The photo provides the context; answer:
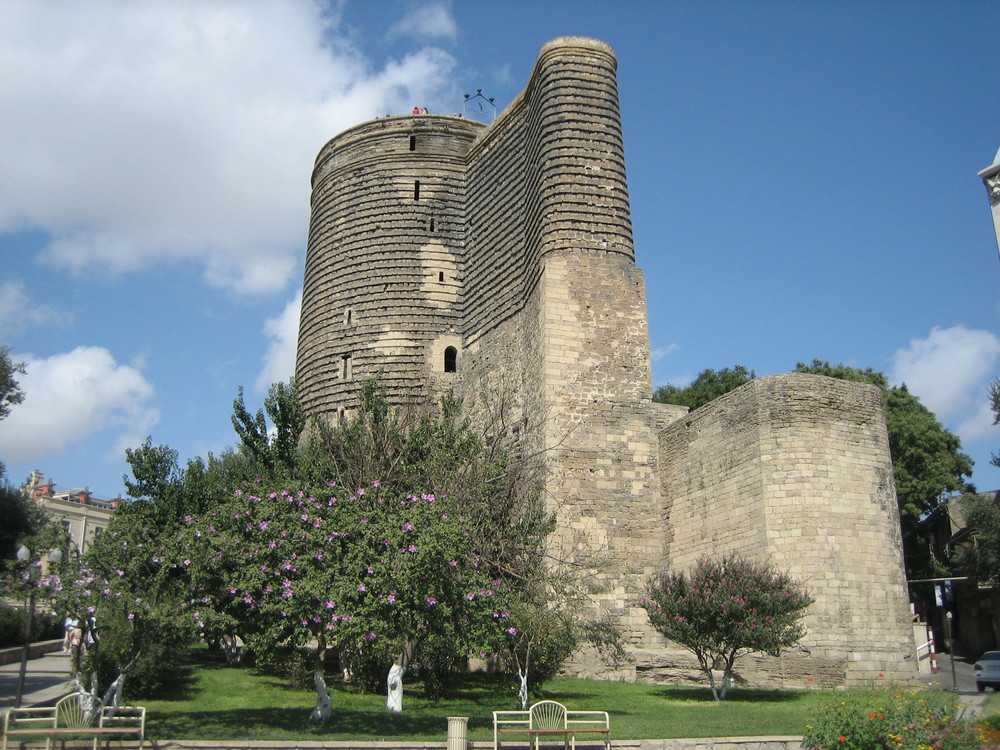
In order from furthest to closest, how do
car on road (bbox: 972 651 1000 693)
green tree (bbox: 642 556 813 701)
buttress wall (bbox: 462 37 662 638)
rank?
buttress wall (bbox: 462 37 662 638) → car on road (bbox: 972 651 1000 693) → green tree (bbox: 642 556 813 701)

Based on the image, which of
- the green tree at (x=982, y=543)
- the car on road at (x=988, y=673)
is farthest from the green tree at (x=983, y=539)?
the car on road at (x=988, y=673)

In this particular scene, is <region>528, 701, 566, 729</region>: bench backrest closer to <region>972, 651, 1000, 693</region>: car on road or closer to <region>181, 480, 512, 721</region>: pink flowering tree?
<region>181, 480, 512, 721</region>: pink flowering tree

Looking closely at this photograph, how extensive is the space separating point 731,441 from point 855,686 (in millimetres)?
Result: 4653

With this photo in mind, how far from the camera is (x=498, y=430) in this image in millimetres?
19922

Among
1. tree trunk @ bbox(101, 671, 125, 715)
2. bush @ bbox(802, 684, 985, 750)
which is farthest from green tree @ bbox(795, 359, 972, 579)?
tree trunk @ bbox(101, 671, 125, 715)

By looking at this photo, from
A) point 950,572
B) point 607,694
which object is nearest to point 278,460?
point 607,694

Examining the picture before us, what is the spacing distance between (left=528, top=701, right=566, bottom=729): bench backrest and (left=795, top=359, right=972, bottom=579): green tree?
23694mm

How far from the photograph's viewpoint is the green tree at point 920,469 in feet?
97.4

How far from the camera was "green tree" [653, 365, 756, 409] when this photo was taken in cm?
3691

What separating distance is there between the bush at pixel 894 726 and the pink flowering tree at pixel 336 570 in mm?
4134

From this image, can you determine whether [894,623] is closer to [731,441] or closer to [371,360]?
[731,441]

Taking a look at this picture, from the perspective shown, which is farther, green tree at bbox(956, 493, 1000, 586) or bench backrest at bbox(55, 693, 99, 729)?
green tree at bbox(956, 493, 1000, 586)

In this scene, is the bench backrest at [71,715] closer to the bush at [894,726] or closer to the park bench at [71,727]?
the park bench at [71,727]

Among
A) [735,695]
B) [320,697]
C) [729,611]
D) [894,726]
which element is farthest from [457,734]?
[735,695]
